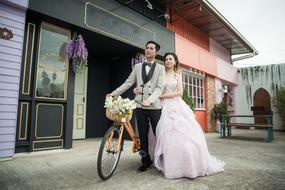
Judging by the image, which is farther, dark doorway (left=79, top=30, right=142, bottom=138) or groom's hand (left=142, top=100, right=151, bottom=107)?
dark doorway (left=79, top=30, right=142, bottom=138)

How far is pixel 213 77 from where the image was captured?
35.0 ft

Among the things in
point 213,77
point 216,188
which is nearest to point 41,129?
point 216,188

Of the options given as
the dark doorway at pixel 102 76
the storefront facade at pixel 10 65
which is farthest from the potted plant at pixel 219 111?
the storefront facade at pixel 10 65

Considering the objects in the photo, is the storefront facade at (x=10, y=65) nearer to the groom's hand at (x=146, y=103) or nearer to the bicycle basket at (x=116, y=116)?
the bicycle basket at (x=116, y=116)

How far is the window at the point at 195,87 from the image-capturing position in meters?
9.13

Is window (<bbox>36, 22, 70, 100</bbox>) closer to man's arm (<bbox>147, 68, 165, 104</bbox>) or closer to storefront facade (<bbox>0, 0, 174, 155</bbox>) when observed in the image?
storefront facade (<bbox>0, 0, 174, 155</bbox>)

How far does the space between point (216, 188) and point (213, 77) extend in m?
9.34

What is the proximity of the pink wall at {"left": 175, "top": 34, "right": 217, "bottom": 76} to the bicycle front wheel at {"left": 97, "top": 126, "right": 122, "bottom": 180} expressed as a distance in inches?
238

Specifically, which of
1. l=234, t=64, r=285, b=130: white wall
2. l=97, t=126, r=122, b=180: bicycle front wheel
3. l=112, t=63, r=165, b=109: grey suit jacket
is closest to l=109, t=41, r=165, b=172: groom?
l=112, t=63, r=165, b=109: grey suit jacket

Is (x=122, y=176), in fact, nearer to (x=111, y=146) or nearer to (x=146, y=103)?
(x=111, y=146)

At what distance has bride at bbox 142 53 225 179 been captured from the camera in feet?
8.16

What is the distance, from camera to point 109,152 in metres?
2.42

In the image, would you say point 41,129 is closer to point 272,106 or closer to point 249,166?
point 249,166

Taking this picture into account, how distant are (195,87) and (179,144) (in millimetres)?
7468
